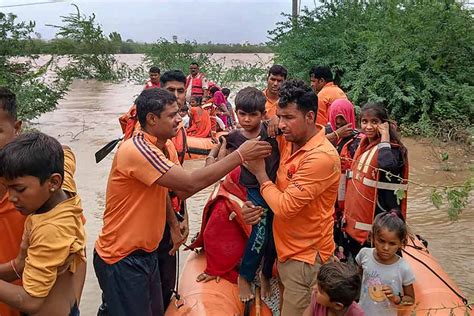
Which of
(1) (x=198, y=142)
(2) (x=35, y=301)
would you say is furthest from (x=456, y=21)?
(2) (x=35, y=301)

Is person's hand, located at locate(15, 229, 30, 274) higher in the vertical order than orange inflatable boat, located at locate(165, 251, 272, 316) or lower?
higher

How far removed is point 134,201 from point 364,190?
1960 millimetres

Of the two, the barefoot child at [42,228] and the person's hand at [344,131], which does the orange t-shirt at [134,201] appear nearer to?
the barefoot child at [42,228]

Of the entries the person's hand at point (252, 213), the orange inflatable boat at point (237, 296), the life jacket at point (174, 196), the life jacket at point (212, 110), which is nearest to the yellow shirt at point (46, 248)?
the person's hand at point (252, 213)

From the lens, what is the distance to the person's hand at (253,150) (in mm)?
2939

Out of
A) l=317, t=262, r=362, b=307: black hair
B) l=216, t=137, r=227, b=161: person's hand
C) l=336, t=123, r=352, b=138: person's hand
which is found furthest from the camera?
l=336, t=123, r=352, b=138: person's hand

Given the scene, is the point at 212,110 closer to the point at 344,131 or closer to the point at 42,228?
the point at 344,131

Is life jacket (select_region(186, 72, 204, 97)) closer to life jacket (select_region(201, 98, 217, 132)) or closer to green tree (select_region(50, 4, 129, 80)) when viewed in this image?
life jacket (select_region(201, 98, 217, 132))

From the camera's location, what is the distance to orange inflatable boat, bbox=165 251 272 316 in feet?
11.5

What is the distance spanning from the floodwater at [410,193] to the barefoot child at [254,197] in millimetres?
2535

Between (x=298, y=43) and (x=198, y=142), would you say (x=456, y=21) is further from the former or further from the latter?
(x=198, y=142)

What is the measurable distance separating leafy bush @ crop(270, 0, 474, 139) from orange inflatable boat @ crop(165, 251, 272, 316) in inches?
344

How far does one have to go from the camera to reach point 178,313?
11.7 feet

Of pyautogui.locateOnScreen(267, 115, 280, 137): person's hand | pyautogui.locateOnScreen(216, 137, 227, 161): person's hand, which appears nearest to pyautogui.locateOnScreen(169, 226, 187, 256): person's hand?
pyautogui.locateOnScreen(216, 137, 227, 161): person's hand
